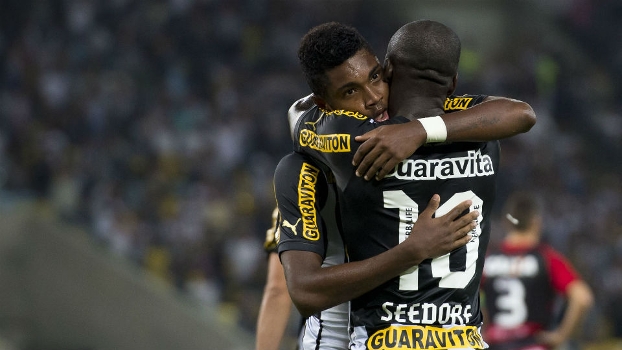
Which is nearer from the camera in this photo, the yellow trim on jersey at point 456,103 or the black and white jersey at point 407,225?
the black and white jersey at point 407,225

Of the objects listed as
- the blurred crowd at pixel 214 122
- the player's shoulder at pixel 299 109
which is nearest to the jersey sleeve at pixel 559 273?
the player's shoulder at pixel 299 109

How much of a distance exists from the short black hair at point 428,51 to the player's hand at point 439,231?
424 mm

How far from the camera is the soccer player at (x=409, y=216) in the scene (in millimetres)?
2910

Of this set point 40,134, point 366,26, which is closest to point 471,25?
point 366,26

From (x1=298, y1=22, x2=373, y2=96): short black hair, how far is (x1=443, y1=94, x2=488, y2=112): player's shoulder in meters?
0.34

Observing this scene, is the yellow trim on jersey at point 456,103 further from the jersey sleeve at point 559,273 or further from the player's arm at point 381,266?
the jersey sleeve at point 559,273

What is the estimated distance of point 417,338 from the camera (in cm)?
290

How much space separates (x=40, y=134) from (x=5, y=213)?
77.5 inches

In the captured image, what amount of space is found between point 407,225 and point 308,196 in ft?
1.29

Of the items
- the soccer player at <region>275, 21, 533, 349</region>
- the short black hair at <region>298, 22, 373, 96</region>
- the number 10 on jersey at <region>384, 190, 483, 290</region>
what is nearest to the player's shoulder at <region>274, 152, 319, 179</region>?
the soccer player at <region>275, 21, 533, 349</region>

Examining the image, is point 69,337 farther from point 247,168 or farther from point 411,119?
point 411,119

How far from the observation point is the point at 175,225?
12.0 meters

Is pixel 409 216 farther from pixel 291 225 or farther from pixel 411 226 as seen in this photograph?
pixel 291 225

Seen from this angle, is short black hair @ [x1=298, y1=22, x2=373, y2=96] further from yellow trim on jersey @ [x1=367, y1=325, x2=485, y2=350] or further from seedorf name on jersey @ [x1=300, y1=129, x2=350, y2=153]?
yellow trim on jersey @ [x1=367, y1=325, x2=485, y2=350]
